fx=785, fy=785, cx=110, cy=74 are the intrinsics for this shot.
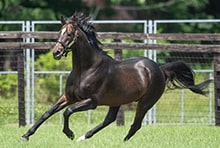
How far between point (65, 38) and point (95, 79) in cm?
83

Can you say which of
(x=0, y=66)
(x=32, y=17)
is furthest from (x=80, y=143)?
(x=32, y=17)

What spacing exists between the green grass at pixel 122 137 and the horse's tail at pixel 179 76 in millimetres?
783

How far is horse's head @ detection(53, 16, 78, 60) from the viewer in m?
11.0

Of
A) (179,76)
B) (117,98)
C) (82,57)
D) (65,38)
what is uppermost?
(65,38)

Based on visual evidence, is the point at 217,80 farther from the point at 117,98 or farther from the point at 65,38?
the point at 65,38

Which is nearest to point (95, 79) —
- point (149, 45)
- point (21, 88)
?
point (149, 45)

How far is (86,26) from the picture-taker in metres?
11.7

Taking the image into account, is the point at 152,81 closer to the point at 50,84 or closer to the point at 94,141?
the point at 94,141

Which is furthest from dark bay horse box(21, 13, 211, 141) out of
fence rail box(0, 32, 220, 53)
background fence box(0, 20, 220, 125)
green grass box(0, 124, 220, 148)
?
background fence box(0, 20, 220, 125)

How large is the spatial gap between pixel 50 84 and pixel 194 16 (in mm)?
9000

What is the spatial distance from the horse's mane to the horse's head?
113 millimetres

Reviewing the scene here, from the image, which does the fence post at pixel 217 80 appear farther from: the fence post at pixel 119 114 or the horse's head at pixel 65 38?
the horse's head at pixel 65 38

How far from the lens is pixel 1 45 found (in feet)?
50.2

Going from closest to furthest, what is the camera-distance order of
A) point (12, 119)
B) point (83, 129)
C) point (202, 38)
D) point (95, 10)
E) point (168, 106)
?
point (83, 129)
point (202, 38)
point (12, 119)
point (168, 106)
point (95, 10)
